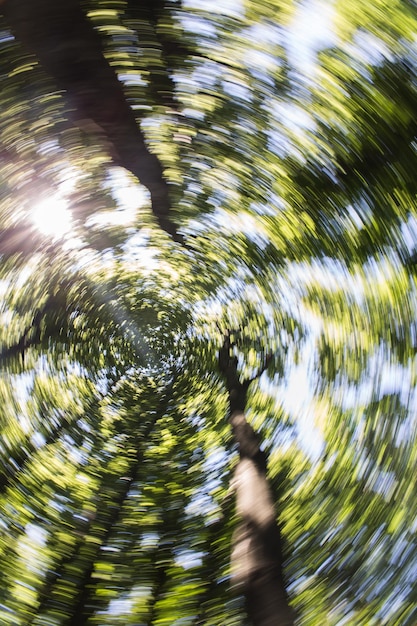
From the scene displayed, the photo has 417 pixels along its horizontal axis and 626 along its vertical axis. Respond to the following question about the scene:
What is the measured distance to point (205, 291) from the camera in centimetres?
420

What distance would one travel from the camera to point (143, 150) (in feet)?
8.14

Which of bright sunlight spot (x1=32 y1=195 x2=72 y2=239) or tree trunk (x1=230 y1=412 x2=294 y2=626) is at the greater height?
bright sunlight spot (x1=32 y1=195 x2=72 y2=239)

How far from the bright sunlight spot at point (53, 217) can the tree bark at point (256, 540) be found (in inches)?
89.8

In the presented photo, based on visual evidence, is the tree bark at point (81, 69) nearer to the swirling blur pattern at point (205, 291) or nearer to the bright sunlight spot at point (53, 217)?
the swirling blur pattern at point (205, 291)

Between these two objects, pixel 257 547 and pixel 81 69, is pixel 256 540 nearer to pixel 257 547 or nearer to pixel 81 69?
pixel 257 547

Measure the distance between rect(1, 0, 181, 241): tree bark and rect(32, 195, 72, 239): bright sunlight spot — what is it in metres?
0.53

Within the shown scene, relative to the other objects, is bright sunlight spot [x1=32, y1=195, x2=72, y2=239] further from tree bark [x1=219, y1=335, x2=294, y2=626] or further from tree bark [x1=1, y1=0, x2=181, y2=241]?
tree bark [x1=219, y1=335, x2=294, y2=626]

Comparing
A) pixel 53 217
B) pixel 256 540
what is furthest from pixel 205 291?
pixel 256 540

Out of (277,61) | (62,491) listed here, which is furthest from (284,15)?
(62,491)

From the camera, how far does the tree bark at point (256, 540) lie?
2.40m

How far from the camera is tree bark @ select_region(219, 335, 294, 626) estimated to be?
2.40 meters

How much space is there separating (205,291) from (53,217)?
5.76 ft

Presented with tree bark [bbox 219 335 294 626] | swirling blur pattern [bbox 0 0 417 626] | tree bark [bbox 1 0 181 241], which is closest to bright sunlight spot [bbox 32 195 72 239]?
swirling blur pattern [bbox 0 0 417 626]

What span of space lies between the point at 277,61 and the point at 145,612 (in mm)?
3451
